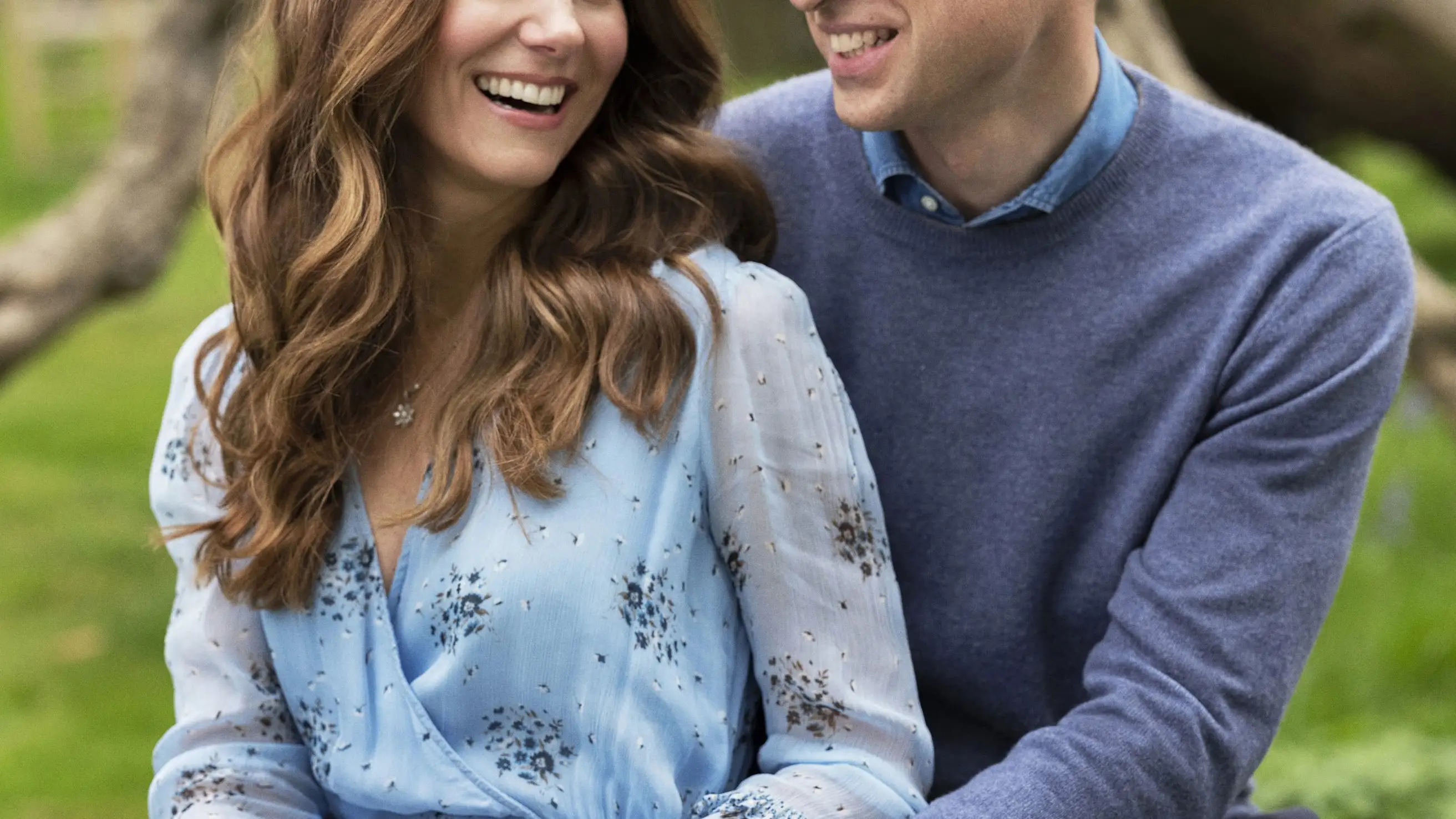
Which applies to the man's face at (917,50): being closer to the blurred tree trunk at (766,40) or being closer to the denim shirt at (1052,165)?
the denim shirt at (1052,165)

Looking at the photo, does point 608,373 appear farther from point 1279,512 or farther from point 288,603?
point 1279,512

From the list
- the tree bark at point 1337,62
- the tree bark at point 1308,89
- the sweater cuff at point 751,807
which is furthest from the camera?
the tree bark at point 1337,62

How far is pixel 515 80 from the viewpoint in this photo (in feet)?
5.90

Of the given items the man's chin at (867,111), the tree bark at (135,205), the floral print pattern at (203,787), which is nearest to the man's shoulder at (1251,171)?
the man's chin at (867,111)

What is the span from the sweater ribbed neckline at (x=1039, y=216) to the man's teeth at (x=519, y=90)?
397 millimetres

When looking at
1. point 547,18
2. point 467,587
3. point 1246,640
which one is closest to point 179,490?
point 467,587

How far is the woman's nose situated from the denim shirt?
0.41 m

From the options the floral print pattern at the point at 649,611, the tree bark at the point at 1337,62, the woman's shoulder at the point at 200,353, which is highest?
the woman's shoulder at the point at 200,353

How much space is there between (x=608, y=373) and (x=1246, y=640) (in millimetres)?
708

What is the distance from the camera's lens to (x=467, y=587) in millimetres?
1760

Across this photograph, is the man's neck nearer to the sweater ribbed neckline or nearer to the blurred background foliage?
the sweater ribbed neckline

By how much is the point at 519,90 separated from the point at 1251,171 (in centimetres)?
81

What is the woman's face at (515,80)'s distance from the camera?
1765 millimetres

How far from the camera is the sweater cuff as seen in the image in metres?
1.71
